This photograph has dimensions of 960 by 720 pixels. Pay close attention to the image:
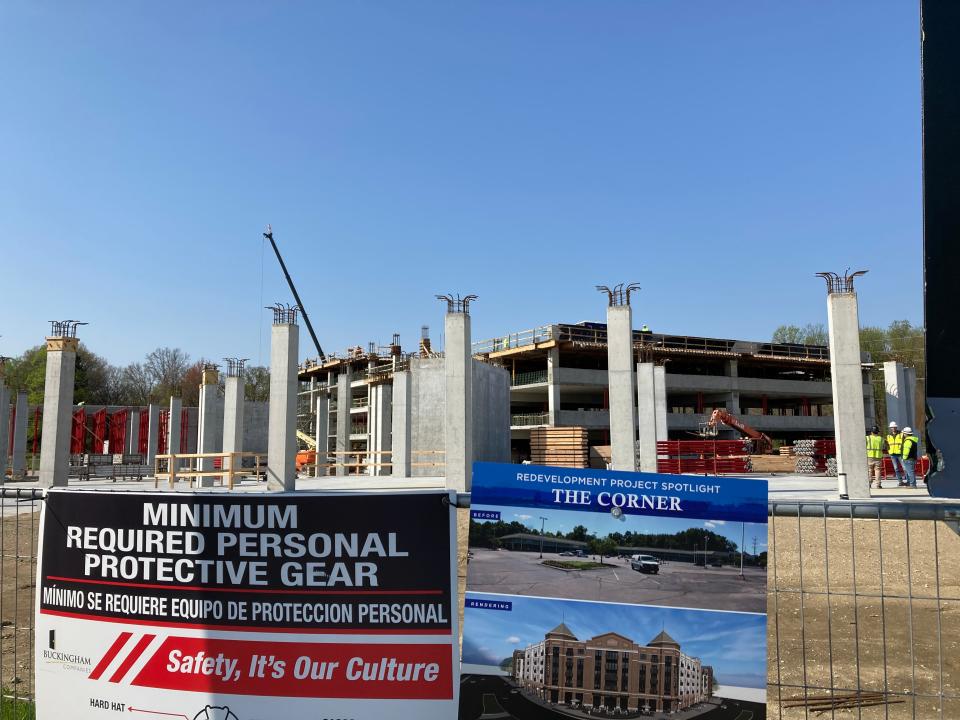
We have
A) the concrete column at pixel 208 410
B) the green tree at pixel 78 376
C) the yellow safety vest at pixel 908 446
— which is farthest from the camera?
the green tree at pixel 78 376

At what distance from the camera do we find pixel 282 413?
20.0m

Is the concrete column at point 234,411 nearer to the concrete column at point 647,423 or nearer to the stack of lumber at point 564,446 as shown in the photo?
the stack of lumber at point 564,446

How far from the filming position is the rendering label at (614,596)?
8.62 feet

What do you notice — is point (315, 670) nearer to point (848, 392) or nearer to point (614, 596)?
point (614, 596)

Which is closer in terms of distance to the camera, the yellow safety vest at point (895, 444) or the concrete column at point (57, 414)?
the yellow safety vest at point (895, 444)

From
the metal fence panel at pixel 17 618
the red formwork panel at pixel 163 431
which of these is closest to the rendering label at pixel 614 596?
the metal fence panel at pixel 17 618

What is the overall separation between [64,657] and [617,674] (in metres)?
2.53

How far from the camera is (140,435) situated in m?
43.6

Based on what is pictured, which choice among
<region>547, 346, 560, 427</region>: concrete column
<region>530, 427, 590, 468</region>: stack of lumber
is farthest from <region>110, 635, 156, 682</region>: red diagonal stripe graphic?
<region>547, 346, 560, 427</region>: concrete column

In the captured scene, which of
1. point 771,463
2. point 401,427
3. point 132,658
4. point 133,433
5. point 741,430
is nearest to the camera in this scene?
point 132,658

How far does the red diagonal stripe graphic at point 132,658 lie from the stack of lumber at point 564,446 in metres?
30.7

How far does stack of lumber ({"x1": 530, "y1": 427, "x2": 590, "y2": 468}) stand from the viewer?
33.8 metres

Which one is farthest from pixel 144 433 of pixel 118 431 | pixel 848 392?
pixel 848 392

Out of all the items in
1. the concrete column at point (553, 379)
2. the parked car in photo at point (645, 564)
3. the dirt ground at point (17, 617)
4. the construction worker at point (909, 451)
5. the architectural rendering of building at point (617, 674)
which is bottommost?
the dirt ground at point (17, 617)
